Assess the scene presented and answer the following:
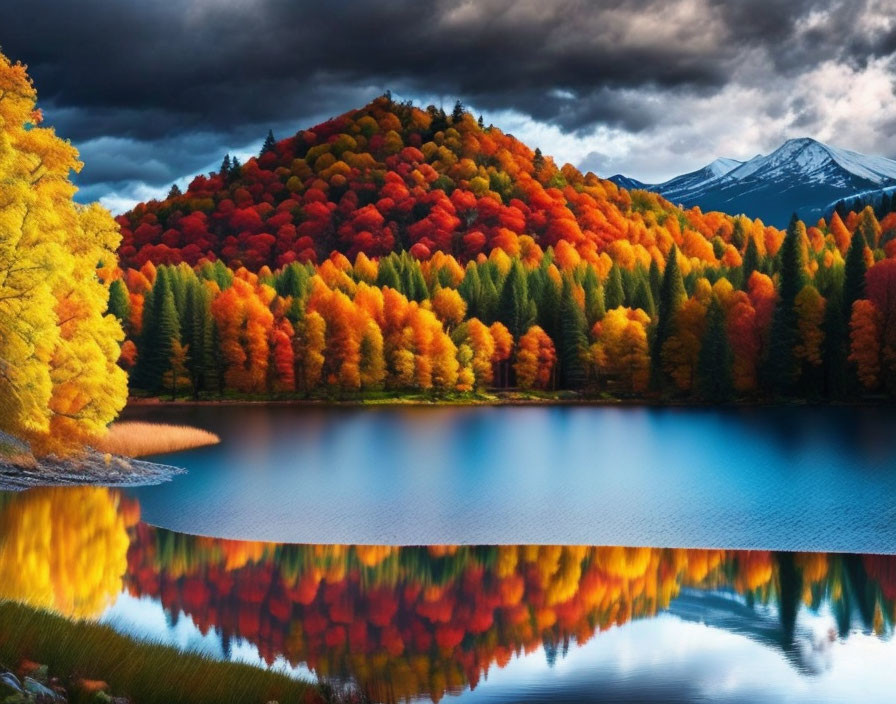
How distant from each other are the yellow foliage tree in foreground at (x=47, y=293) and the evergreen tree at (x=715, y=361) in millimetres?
76948

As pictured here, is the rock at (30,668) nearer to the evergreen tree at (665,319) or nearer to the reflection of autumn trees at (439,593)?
the reflection of autumn trees at (439,593)

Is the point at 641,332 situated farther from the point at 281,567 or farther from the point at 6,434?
the point at 281,567

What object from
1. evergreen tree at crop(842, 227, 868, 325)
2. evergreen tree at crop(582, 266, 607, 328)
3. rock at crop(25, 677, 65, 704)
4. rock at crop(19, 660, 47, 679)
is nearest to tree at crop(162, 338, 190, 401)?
evergreen tree at crop(582, 266, 607, 328)

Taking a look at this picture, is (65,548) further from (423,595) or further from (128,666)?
(128,666)

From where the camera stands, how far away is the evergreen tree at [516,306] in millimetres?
130375

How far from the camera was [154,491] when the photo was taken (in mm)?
44594

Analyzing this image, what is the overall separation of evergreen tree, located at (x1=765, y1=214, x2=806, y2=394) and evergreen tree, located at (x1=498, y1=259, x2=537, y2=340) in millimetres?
33834

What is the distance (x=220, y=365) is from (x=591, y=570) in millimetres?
95482

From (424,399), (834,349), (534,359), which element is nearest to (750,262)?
(834,349)

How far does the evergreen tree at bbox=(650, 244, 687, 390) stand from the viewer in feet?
392

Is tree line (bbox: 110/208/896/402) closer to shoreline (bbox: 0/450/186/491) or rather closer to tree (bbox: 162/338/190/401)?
tree (bbox: 162/338/190/401)

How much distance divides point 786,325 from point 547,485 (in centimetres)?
6955

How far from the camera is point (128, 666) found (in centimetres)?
1434

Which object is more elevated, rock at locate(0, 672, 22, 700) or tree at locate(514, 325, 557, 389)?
tree at locate(514, 325, 557, 389)
